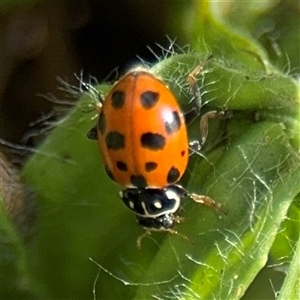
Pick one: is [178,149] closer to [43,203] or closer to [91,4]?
[43,203]

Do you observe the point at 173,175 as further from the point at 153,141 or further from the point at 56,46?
the point at 56,46

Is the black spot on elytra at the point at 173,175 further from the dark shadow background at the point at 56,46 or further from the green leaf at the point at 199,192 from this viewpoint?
the dark shadow background at the point at 56,46

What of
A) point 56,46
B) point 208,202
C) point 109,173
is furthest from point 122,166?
point 56,46

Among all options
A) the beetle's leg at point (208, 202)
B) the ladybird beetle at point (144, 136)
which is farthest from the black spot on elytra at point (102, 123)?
the beetle's leg at point (208, 202)

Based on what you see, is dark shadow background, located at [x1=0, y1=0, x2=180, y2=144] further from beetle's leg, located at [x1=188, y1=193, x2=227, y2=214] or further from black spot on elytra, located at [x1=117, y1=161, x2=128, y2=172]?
beetle's leg, located at [x1=188, y1=193, x2=227, y2=214]

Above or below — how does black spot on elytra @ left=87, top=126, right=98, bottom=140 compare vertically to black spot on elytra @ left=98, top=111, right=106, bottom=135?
below

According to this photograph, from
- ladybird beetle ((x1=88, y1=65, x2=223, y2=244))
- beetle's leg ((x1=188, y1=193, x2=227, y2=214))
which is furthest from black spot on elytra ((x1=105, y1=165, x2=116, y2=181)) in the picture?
beetle's leg ((x1=188, y1=193, x2=227, y2=214))
